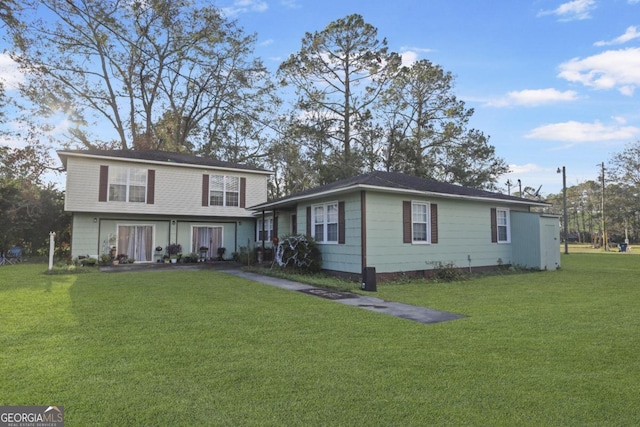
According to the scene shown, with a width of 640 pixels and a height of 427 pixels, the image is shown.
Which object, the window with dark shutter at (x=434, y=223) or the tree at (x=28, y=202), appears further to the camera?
the tree at (x=28, y=202)

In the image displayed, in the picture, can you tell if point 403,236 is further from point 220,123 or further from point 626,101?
point 220,123

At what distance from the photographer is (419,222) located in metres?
12.0

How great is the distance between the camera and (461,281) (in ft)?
36.8

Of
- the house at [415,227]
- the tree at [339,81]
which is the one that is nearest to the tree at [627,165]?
the tree at [339,81]

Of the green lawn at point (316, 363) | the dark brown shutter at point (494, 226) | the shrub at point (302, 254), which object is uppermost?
the dark brown shutter at point (494, 226)

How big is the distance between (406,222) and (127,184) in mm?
12683

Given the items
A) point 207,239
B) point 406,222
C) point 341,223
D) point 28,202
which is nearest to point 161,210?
point 207,239

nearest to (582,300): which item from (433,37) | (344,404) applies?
(344,404)

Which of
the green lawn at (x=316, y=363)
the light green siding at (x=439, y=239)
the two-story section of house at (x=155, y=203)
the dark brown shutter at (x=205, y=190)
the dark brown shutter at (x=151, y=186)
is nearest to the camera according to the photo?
the green lawn at (x=316, y=363)

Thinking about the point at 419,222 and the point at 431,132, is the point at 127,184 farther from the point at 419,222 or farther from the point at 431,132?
the point at 431,132

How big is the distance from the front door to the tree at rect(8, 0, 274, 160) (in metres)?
6.88

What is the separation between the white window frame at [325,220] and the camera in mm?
11969

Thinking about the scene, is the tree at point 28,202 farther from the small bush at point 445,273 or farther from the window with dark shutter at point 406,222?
the small bush at point 445,273

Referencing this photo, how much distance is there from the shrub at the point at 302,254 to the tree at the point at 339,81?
15.3 meters
